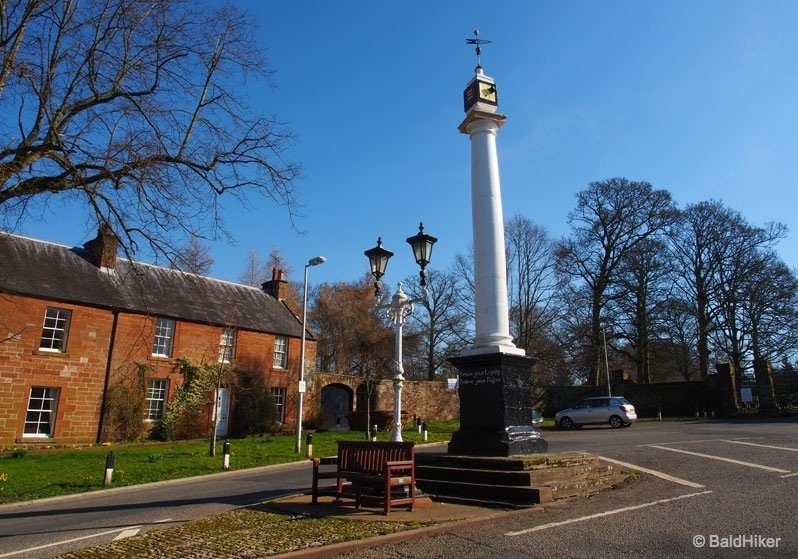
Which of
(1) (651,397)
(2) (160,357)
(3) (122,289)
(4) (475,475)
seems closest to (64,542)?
(4) (475,475)

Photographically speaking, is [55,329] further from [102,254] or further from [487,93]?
[487,93]

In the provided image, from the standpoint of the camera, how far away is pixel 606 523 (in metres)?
6.70

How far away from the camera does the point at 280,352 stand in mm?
31906

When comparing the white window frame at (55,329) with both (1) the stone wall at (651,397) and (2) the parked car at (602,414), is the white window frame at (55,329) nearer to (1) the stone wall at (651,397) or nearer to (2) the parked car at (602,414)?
(2) the parked car at (602,414)

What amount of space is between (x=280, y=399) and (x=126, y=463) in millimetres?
14229

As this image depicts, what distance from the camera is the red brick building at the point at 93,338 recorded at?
22.1m

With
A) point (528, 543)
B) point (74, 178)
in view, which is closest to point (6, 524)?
point (74, 178)

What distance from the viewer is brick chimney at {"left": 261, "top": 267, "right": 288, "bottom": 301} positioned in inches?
1405

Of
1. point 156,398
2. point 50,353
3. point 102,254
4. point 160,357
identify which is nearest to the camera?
point 50,353

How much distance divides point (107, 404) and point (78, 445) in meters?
1.97

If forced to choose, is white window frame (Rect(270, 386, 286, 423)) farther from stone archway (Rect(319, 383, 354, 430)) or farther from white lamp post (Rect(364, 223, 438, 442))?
white lamp post (Rect(364, 223, 438, 442))

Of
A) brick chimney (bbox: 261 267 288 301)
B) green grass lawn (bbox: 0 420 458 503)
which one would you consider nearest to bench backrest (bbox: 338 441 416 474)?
green grass lawn (bbox: 0 420 458 503)

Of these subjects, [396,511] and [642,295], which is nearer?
[396,511]

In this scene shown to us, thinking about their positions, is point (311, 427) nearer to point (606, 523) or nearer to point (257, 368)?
point (257, 368)
